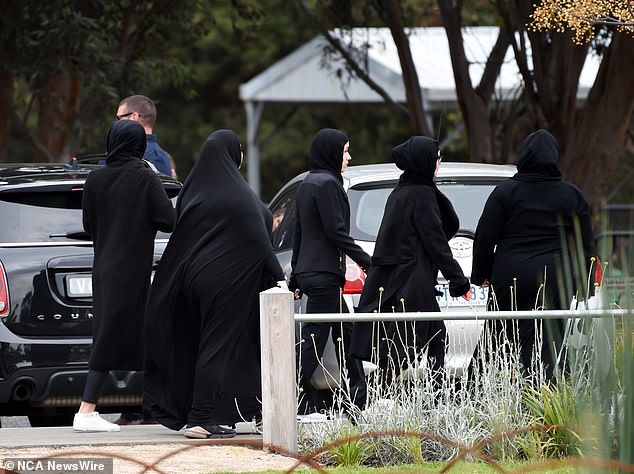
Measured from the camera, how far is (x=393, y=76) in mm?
23953

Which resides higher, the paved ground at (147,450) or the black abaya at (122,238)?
the black abaya at (122,238)

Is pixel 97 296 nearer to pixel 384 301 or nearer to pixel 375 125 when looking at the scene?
pixel 384 301

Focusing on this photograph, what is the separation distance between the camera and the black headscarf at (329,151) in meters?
8.08

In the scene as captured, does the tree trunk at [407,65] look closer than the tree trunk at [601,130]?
No

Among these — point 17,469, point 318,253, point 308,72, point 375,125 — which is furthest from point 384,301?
point 375,125

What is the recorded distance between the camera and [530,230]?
776 centimetres

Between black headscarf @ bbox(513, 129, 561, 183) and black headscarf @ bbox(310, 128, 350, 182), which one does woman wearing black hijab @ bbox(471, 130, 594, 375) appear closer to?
black headscarf @ bbox(513, 129, 561, 183)

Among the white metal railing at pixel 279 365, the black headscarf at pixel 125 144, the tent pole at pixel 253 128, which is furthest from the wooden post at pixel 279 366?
the tent pole at pixel 253 128

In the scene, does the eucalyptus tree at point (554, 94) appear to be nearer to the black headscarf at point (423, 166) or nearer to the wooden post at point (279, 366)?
the black headscarf at point (423, 166)

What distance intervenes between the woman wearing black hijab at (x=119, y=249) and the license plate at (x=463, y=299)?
5.67 feet

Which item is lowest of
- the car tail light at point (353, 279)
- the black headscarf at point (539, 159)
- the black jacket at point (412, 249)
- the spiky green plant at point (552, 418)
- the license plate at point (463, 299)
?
the spiky green plant at point (552, 418)

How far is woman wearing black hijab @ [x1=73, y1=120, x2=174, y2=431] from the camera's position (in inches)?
297

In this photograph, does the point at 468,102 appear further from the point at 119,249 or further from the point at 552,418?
the point at 552,418

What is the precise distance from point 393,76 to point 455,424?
57.3 feet
